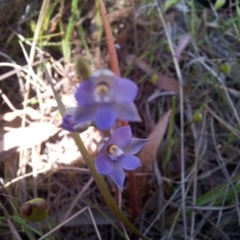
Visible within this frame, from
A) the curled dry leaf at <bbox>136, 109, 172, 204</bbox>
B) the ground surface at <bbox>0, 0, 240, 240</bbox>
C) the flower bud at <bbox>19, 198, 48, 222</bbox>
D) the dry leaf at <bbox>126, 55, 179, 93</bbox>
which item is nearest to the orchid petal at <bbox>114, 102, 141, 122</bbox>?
the flower bud at <bbox>19, 198, 48, 222</bbox>

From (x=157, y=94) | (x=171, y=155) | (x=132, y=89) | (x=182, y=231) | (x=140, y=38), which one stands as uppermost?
(x=132, y=89)

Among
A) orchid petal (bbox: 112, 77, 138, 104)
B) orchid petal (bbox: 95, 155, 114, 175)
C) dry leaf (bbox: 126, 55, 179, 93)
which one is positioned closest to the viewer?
orchid petal (bbox: 112, 77, 138, 104)

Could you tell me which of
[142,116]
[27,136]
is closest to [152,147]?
[142,116]

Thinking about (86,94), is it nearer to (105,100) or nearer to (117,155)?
(105,100)

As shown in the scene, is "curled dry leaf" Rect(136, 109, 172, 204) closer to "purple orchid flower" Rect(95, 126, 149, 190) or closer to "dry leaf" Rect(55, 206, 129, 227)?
"dry leaf" Rect(55, 206, 129, 227)

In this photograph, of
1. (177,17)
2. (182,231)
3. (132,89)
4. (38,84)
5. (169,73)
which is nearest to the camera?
(132,89)

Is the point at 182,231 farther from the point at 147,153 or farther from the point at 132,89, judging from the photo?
the point at 132,89

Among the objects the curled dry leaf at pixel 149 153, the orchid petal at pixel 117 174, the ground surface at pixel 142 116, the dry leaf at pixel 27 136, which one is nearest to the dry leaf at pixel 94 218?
the ground surface at pixel 142 116

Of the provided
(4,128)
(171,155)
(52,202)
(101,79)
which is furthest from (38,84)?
(101,79)
